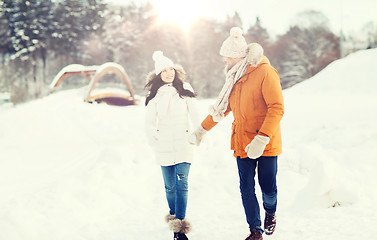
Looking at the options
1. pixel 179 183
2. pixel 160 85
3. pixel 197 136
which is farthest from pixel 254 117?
pixel 160 85

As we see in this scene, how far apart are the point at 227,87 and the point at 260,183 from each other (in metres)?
0.90

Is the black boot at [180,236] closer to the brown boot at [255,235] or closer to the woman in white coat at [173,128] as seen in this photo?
the woman in white coat at [173,128]

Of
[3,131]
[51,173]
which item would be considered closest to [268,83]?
[51,173]

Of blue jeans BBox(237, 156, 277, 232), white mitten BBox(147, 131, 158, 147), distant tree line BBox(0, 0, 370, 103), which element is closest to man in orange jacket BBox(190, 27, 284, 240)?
blue jeans BBox(237, 156, 277, 232)

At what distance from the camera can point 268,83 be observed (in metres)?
2.93

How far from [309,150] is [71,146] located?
20.9 feet

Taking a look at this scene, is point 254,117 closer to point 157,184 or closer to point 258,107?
point 258,107

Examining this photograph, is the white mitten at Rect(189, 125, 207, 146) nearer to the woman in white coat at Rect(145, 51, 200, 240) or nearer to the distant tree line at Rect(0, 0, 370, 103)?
the woman in white coat at Rect(145, 51, 200, 240)

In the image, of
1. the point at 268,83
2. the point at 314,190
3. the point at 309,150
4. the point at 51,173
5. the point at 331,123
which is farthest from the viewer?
the point at 331,123

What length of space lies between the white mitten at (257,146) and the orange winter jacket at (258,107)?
0.05m

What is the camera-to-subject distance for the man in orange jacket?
2896 mm

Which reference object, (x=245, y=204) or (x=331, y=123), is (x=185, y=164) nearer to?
(x=245, y=204)

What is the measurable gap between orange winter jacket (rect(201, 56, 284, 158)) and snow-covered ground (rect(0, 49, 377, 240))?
0.99 metres

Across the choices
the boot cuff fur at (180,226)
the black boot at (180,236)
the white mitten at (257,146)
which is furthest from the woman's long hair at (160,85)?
the black boot at (180,236)
